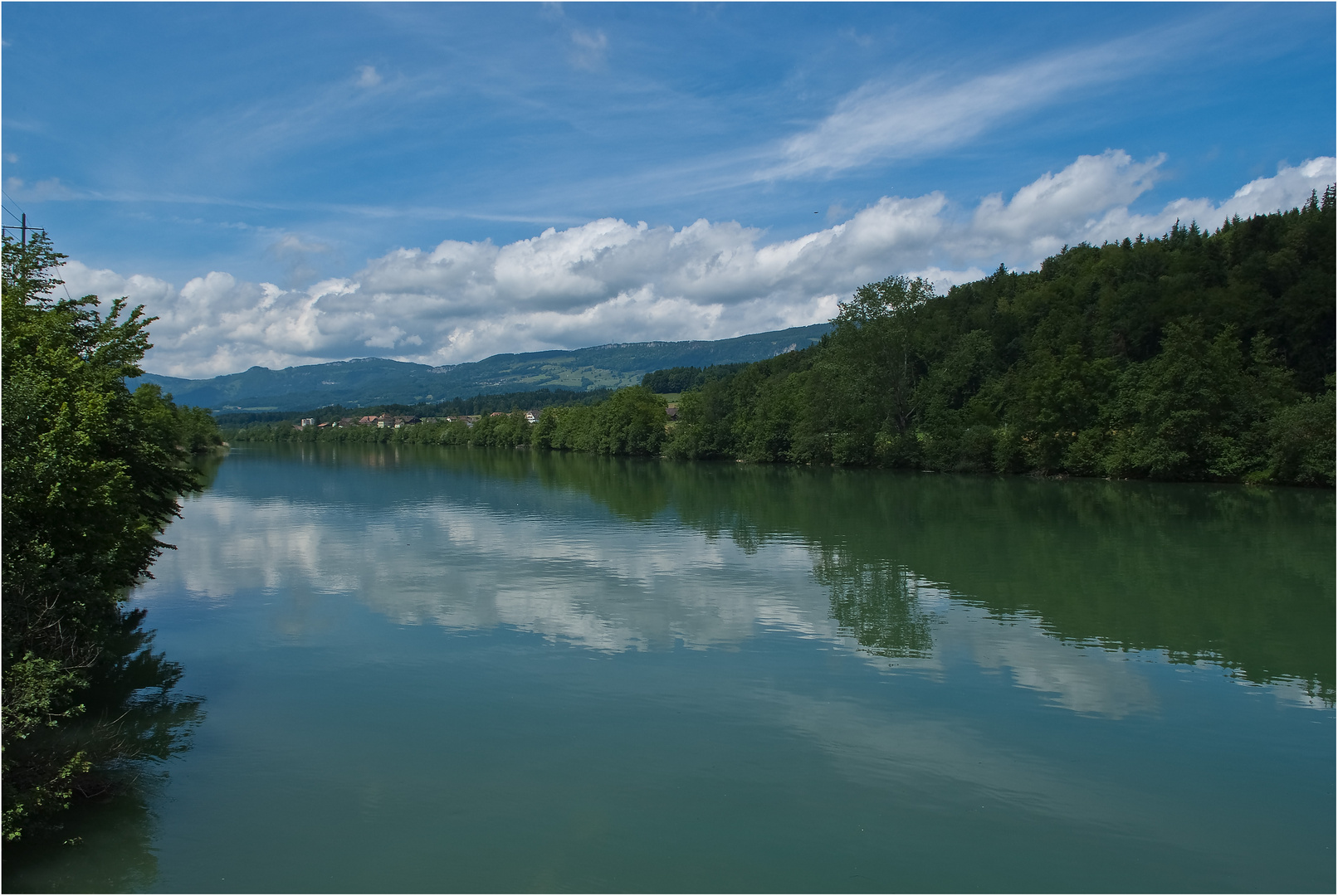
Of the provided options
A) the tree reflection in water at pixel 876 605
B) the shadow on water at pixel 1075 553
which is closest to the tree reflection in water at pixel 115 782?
the tree reflection in water at pixel 876 605

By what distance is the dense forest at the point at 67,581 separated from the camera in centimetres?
860

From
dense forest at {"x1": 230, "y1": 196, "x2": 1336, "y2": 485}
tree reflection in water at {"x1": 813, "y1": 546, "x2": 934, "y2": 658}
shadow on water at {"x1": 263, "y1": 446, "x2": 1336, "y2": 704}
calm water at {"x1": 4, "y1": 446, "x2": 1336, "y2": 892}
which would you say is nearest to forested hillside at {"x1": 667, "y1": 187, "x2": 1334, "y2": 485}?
dense forest at {"x1": 230, "y1": 196, "x2": 1336, "y2": 485}

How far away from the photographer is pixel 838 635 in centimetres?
1755

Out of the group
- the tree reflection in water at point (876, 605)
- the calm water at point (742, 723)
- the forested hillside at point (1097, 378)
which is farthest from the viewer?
the forested hillside at point (1097, 378)

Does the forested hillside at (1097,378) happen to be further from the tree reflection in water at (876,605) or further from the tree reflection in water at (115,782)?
the tree reflection in water at (115,782)

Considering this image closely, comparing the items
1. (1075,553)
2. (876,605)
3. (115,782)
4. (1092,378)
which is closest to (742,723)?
(115,782)

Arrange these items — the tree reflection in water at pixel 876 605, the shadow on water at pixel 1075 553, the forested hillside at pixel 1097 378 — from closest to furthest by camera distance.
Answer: the tree reflection in water at pixel 876 605
the shadow on water at pixel 1075 553
the forested hillside at pixel 1097 378

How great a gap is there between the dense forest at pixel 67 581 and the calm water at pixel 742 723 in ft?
2.47

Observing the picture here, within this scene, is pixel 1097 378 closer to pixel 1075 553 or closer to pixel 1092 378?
pixel 1092 378

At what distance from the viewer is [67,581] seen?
10.5 m

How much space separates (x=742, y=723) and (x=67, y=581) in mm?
8644

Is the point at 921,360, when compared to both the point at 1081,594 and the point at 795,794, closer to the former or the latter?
the point at 1081,594

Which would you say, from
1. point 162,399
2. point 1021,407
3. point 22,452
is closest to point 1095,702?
point 22,452

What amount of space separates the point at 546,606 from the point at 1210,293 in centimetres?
6740
